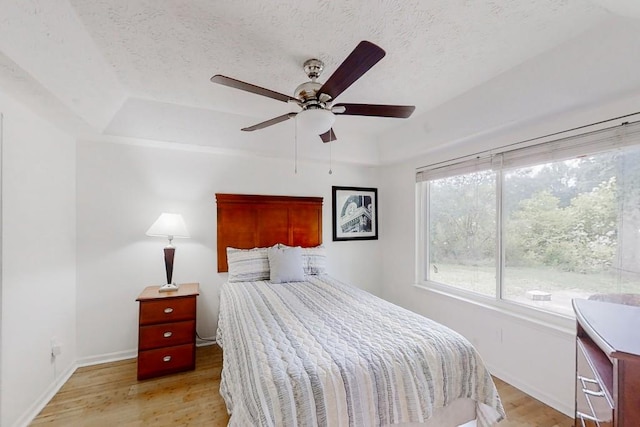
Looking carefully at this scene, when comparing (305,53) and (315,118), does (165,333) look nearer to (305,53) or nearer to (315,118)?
(315,118)

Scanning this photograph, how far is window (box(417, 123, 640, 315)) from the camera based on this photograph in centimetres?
181

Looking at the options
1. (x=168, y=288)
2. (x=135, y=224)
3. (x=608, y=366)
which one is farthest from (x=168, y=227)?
(x=608, y=366)

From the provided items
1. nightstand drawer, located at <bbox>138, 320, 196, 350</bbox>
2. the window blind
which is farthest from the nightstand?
the window blind

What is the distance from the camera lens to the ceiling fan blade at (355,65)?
1254mm

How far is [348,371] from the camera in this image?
4.17 ft

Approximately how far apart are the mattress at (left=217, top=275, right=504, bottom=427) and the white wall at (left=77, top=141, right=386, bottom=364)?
1.49 meters

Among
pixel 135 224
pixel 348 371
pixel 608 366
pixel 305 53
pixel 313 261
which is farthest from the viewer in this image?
pixel 313 261

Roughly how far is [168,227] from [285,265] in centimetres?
124

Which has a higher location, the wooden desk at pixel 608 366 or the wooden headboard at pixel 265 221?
the wooden headboard at pixel 265 221

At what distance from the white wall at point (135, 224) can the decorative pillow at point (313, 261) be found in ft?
3.12

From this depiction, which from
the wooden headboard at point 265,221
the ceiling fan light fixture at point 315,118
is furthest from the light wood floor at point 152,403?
the ceiling fan light fixture at point 315,118

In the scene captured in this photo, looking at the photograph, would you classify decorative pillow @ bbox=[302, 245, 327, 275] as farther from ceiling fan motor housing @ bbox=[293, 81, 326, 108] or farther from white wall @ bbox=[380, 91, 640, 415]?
ceiling fan motor housing @ bbox=[293, 81, 326, 108]

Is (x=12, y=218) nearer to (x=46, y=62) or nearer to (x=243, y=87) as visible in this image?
(x=46, y=62)

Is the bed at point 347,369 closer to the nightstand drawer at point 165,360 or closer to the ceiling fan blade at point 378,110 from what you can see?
the nightstand drawer at point 165,360
